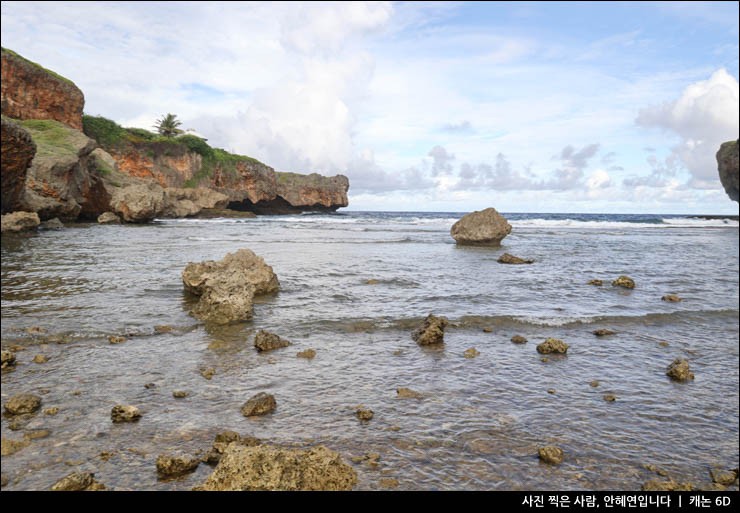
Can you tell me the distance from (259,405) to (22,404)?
8.56 ft

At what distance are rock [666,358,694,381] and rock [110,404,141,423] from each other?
749 centimetres

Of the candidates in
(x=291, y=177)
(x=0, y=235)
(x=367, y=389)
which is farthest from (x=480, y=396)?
(x=291, y=177)

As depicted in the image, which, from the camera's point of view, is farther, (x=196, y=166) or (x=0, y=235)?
(x=196, y=166)

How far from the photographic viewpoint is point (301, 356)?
7.57 m

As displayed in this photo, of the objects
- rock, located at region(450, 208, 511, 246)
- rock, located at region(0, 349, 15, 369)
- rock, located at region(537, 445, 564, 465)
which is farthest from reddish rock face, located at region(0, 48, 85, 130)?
rock, located at region(537, 445, 564, 465)

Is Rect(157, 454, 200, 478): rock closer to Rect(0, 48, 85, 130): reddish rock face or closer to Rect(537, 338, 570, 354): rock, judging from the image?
Rect(537, 338, 570, 354): rock

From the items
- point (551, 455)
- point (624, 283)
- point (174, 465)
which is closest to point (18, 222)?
point (174, 465)

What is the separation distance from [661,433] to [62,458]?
245 inches

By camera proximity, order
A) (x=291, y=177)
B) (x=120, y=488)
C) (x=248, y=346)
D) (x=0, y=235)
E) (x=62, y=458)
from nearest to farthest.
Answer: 1. (x=120, y=488)
2. (x=62, y=458)
3. (x=248, y=346)
4. (x=0, y=235)
5. (x=291, y=177)

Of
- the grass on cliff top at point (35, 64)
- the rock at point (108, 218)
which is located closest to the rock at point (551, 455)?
the rock at point (108, 218)

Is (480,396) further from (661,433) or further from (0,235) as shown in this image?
(0,235)

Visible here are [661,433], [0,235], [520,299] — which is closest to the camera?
[661,433]

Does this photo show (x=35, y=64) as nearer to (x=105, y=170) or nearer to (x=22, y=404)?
(x=105, y=170)

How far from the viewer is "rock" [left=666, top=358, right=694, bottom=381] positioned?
6832 mm
